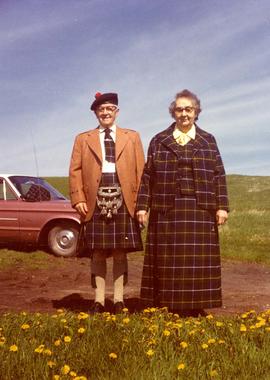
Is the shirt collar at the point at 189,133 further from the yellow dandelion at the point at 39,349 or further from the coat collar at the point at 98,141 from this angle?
the yellow dandelion at the point at 39,349

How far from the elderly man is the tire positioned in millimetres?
5962

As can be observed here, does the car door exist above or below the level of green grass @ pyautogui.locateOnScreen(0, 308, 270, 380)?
above

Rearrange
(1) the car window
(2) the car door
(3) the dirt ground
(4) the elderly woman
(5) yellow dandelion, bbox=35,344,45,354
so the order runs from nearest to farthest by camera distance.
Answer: (5) yellow dandelion, bbox=35,344,45,354 < (4) the elderly woman < (3) the dirt ground < (2) the car door < (1) the car window

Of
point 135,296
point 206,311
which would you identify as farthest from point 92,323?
point 135,296

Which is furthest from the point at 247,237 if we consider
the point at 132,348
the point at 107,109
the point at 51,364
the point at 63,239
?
the point at 51,364

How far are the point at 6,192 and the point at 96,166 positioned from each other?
22.9 ft

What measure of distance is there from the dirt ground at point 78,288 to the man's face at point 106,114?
1.95 meters

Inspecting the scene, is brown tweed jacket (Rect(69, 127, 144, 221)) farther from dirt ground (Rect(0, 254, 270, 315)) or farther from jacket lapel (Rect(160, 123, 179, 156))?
dirt ground (Rect(0, 254, 270, 315))

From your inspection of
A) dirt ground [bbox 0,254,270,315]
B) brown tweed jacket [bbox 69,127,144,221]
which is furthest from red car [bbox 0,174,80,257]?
brown tweed jacket [bbox 69,127,144,221]

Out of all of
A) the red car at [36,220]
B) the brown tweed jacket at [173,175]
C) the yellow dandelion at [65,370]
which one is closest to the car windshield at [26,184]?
the red car at [36,220]

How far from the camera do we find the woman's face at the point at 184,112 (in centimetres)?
476

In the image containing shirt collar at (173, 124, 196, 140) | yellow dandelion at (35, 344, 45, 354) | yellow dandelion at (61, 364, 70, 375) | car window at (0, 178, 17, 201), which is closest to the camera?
yellow dandelion at (61, 364, 70, 375)

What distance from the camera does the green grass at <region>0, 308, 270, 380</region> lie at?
311 cm

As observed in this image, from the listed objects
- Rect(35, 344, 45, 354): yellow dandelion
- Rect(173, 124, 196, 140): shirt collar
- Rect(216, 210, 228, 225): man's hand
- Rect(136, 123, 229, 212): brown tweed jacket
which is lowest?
Rect(35, 344, 45, 354): yellow dandelion
